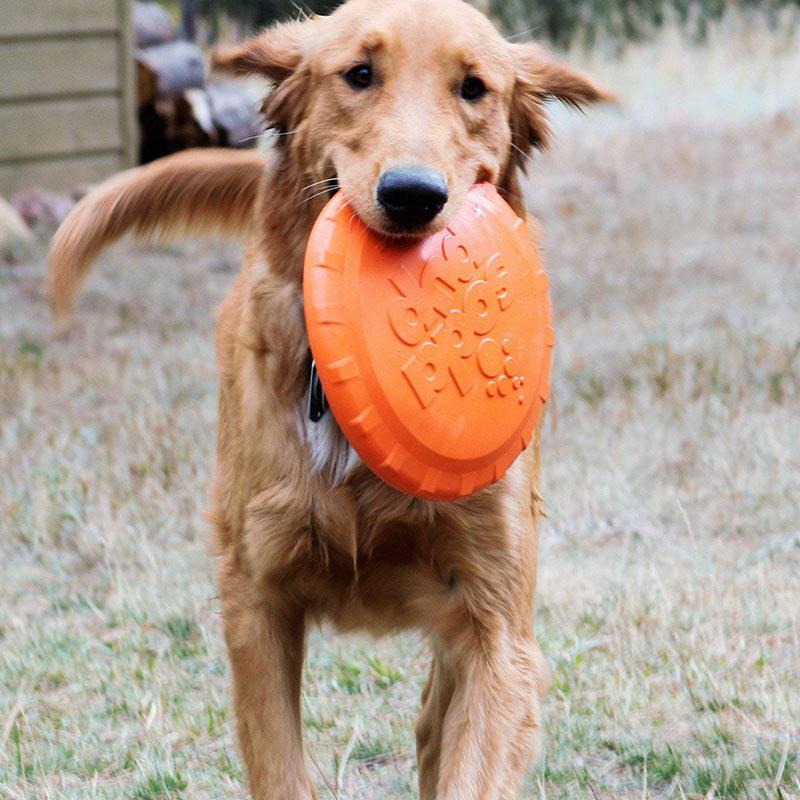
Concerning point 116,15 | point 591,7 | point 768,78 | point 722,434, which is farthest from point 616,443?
point 591,7

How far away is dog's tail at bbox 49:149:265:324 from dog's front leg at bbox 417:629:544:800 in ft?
4.44

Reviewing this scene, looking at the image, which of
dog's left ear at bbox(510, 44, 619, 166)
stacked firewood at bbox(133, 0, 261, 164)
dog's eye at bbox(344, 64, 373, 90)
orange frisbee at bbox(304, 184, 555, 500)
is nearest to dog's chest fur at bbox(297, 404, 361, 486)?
orange frisbee at bbox(304, 184, 555, 500)

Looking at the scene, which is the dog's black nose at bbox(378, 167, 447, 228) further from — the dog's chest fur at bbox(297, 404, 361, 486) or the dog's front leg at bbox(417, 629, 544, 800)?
the dog's front leg at bbox(417, 629, 544, 800)

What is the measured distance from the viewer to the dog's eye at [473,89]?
112 inches

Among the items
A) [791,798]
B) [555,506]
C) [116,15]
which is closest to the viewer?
[791,798]

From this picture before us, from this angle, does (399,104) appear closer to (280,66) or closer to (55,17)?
(280,66)

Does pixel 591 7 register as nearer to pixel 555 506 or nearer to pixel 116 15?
pixel 116 15

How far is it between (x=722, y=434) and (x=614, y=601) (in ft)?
5.17

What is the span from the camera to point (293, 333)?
2.92m

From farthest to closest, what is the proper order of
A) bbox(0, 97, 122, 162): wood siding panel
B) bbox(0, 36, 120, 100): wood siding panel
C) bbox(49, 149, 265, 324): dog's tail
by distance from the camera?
bbox(0, 97, 122, 162): wood siding panel, bbox(0, 36, 120, 100): wood siding panel, bbox(49, 149, 265, 324): dog's tail

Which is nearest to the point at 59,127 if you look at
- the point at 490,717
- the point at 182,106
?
the point at 182,106

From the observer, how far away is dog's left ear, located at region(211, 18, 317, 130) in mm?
3045

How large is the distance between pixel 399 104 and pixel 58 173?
7.24 meters

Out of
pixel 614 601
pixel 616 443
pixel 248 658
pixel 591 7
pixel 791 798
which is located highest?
pixel 248 658
